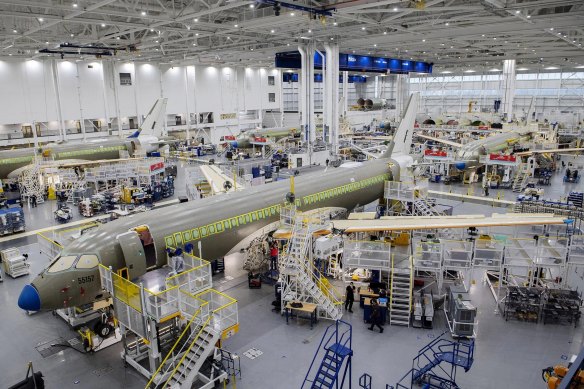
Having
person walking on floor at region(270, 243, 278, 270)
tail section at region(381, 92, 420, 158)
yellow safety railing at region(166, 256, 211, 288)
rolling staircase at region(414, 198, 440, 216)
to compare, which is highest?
tail section at region(381, 92, 420, 158)

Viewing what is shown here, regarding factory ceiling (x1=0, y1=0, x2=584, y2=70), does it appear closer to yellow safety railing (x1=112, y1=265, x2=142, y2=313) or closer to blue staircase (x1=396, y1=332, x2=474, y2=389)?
yellow safety railing (x1=112, y1=265, x2=142, y2=313)

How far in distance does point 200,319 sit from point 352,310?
8.97m

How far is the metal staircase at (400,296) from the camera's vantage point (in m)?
20.5

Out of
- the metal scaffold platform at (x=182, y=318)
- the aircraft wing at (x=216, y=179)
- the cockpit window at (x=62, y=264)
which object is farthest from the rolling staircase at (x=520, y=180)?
the cockpit window at (x=62, y=264)

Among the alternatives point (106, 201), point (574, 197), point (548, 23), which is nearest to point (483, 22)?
point (548, 23)

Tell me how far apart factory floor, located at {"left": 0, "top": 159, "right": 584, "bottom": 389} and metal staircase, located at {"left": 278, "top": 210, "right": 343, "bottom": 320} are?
38.6 inches

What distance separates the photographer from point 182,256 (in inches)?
747

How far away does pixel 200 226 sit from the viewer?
21.4m

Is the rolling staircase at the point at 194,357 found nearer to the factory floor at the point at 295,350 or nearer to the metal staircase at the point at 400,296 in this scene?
the factory floor at the point at 295,350

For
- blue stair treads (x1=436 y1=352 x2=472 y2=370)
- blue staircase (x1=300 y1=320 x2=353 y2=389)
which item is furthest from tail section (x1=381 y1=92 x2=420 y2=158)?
blue stair treads (x1=436 y1=352 x2=472 y2=370)

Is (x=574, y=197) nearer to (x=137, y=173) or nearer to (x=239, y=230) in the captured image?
(x=239, y=230)

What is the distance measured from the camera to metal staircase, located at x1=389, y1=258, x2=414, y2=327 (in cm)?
2047

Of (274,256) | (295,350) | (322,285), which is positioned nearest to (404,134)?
(274,256)

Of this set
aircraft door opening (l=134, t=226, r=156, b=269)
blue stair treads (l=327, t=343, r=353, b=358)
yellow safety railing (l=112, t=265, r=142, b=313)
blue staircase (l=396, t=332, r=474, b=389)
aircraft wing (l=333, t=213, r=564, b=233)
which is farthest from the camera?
aircraft wing (l=333, t=213, r=564, b=233)
